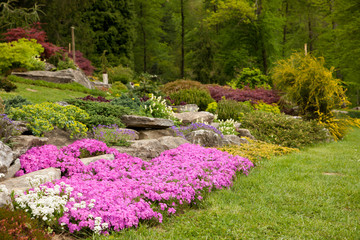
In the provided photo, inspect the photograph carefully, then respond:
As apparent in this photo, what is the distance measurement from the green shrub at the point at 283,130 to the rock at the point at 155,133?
3524 mm

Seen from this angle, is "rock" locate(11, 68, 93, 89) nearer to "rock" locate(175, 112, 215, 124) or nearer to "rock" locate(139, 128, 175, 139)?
"rock" locate(175, 112, 215, 124)

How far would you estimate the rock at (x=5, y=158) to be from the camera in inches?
172

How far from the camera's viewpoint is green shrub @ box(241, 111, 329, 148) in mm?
9938

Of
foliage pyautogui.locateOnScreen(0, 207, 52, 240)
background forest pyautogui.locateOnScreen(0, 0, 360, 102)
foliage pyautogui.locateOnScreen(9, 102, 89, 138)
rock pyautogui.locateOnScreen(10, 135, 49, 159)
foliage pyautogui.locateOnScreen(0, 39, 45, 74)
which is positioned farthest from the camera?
background forest pyautogui.locateOnScreen(0, 0, 360, 102)

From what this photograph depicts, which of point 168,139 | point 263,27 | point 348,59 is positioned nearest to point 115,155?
point 168,139

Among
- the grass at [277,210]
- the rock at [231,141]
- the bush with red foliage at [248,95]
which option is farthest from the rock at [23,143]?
the bush with red foliage at [248,95]

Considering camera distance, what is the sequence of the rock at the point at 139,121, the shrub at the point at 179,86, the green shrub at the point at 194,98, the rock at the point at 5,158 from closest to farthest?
the rock at the point at 5,158 → the rock at the point at 139,121 → the green shrub at the point at 194,98 → the shrub at the point at 179,86

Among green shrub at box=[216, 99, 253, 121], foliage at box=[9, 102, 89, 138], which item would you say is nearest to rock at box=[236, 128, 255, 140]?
green shrub at box=[216, 99, 253, 121]

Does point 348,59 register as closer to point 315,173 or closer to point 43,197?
point 315,173

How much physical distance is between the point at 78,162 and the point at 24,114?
1.80m

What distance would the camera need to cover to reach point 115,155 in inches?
237

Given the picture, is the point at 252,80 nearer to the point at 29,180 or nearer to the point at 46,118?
the point at 46,118

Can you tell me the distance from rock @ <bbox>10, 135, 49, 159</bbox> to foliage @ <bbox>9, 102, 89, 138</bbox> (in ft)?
0.66

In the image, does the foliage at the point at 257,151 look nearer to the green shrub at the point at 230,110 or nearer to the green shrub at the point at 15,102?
the green shrub at the point at 230,110
